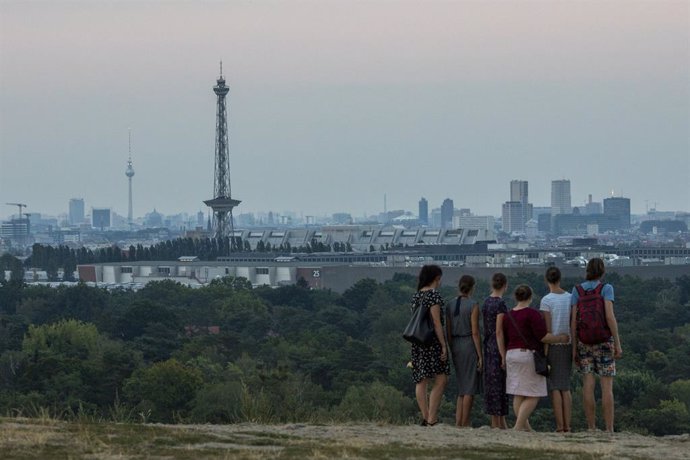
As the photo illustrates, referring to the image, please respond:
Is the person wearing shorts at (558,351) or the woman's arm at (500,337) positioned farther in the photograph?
the person wearing shorts at (558,351)

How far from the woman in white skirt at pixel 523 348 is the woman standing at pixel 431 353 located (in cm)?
50

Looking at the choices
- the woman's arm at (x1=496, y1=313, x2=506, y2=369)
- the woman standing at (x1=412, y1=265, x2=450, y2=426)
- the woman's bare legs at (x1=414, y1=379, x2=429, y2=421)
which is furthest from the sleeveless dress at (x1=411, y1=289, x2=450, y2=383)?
the woman's arm at (x1=496, y1=313, x2=506, y2=369)

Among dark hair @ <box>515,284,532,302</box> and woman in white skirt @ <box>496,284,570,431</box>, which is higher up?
dark hair @ <box>515,284,532,302</box>

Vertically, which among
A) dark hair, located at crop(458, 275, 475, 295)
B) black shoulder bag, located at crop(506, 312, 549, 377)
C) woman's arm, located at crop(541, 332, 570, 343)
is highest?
dark hair, located at crop(458, 275, 475, 295)

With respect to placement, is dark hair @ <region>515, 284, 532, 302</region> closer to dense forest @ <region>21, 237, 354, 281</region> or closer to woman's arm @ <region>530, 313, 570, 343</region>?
woman's arm @ <region>530, 313, 570, 343</region>

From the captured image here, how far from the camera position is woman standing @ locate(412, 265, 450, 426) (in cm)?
1509

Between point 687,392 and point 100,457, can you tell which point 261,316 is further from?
point 100,457

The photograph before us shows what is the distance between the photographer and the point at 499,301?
15.1 m

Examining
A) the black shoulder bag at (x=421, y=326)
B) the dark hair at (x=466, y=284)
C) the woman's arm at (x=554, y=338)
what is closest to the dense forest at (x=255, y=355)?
the black shoulder bag at (x=421, y=326)

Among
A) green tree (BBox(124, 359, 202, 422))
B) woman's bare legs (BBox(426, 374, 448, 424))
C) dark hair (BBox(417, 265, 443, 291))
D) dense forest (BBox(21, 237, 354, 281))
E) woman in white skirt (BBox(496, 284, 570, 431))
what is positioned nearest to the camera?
woman in white skirt (BBox(496, 284, 570, 431))

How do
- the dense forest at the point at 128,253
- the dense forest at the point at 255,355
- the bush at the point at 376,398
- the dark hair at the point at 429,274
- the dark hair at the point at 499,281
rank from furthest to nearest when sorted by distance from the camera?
the dense forest at the point at 128,253 → the dense forest at the point at 255,355 → the bush at the point at 376,398 → the dark hair at the point at 429,274 → the dark hair at the point at 499,281

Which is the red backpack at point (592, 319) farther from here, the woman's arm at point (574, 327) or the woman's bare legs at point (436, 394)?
the woman's bare legs at point (436, 394)

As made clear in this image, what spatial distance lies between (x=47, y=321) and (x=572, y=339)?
5827 cm

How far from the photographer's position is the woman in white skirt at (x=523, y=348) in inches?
588
